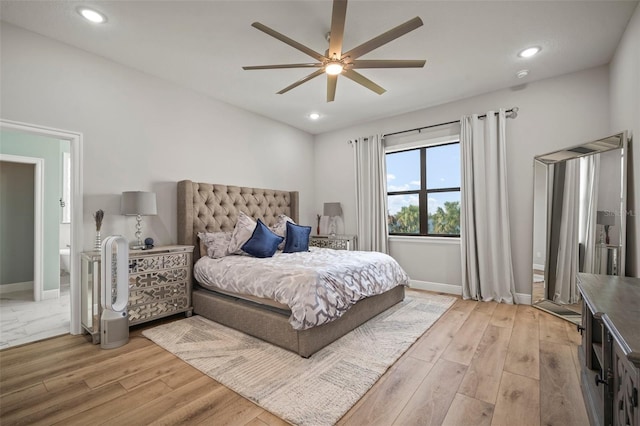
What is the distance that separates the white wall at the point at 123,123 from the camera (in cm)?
264

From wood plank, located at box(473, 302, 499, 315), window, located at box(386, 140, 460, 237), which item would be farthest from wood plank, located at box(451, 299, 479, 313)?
window, located at box(386, 140, 460, 237)

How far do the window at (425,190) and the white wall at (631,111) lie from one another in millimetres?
1744

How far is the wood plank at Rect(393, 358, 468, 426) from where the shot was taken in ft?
5.37

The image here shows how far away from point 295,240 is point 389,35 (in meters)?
2.64

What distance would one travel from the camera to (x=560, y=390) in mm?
1883

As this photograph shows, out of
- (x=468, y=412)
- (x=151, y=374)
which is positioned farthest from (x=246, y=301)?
(x=468, y=412)

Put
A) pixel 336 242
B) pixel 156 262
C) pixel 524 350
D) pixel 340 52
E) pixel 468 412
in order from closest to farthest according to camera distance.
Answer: pixel 468 412 < pixel 340 52 < pixel 524 350 < pixel 156 262 < pixel 336 242

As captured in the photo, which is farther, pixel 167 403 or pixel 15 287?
pixel 15 287

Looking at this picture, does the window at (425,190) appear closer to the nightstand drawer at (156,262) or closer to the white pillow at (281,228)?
the white pillow at (281,228)

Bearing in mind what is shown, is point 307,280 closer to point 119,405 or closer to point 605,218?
point 119,405

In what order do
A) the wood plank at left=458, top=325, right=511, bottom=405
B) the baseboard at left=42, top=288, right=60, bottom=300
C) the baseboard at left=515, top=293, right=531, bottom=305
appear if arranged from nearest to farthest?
the wood plank at left=458, top=325, right=511, bottom=405, the baseboard at left=515, top=293, right=531, bottom=305, the baseboard at left=42, top=288, right=60, bottom=300

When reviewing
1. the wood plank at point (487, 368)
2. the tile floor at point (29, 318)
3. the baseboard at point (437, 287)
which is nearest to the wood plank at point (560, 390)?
the wood plank at point (487, 368)

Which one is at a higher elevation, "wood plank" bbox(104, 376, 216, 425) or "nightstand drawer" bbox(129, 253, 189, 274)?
"nightstand drawer" bbox(129, 253, 189, 274)

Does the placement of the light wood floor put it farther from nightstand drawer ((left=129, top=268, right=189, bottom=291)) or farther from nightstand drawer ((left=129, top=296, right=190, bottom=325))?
nightstand drawer ((left=129, top=268, right=189, bottom=291))
